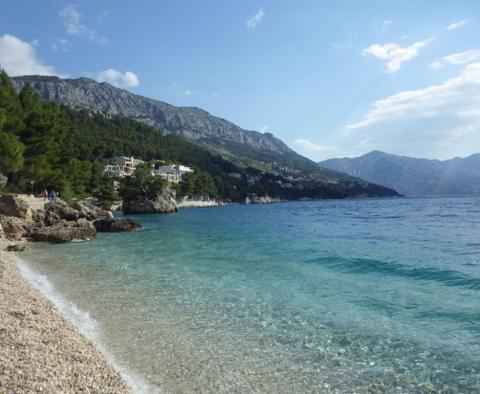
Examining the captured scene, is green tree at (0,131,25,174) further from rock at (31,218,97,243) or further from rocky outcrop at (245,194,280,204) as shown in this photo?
rocky outcrop at (245,194,280,204)

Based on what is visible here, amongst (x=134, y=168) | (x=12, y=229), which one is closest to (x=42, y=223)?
(x=12, y=229)

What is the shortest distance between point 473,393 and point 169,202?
297 ft

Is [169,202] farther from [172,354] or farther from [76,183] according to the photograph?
[172,354]

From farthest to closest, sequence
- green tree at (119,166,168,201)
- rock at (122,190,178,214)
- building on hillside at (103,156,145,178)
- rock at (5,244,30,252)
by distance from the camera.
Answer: building on hillside at (103,156,145,178), green tree at (119,166,168,201), rock at (122,190,178,214), rock at (5,244,30,252)

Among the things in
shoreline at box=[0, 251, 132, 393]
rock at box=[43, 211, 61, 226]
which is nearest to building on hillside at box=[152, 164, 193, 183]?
rock at box=[43, 211, 61, 226]

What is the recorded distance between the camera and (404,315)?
11109 mm

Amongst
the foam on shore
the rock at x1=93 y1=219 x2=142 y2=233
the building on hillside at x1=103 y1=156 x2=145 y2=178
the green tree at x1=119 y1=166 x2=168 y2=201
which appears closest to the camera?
the foam on shore

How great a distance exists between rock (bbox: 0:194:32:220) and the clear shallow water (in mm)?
16597

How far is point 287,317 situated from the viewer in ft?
36.4

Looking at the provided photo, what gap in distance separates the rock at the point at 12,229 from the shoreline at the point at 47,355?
22.5 meters

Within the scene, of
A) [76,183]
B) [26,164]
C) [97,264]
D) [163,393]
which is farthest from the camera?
[76,183]

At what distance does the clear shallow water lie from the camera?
7.44 metres

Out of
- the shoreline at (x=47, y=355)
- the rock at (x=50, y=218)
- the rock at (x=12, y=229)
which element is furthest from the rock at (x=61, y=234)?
A: the shoreline at (x=47, y=355)

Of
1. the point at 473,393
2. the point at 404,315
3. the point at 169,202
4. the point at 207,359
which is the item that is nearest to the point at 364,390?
the point at 473,393
